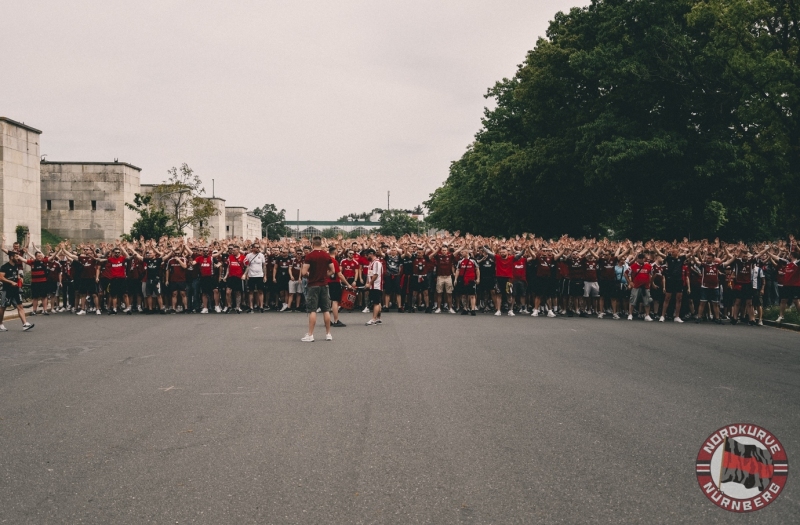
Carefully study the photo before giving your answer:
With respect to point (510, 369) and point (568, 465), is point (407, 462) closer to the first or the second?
point (568, 465)

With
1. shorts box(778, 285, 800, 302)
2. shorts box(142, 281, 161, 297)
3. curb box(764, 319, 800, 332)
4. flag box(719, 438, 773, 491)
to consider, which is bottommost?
curb box(764, 319, 800, 332)

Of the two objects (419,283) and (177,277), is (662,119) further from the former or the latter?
(177,277)

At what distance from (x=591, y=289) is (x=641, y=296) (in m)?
1.43

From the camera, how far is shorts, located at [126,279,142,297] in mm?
20266

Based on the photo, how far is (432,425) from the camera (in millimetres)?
6465

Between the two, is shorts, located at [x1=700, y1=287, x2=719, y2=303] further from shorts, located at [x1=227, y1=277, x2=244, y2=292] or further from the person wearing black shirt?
the person wearing black shirt

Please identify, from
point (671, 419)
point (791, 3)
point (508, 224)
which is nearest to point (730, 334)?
point (671, 419)

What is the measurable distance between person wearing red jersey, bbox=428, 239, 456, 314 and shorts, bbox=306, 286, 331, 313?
729cm

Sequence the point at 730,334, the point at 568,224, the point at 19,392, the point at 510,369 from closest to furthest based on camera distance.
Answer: the point at 19,392 → the point at 510,369 → the point at 730,334 → the point at 568,224

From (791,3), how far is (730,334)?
16311mm

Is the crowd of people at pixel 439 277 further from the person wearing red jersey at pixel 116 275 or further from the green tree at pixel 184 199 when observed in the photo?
the green tree at pixel 184 199

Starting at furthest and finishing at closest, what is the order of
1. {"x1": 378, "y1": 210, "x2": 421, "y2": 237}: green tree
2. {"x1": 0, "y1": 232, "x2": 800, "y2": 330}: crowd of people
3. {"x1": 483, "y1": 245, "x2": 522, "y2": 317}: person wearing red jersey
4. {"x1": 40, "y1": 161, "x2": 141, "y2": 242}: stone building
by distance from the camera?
{"x1": 378, "y1": 210, "x2": 421, "y2": 237}: green tree
{"x1": 40, "y1": 161, "x2": 141, "y2": 242}: stone building
{"x1": 483, "y1": 245, "x2": 522, "y2": 317}: person wearing red jersey
{"x1": 0, "y1": 232, "x2": 800, "y2": 330}: crowd of people

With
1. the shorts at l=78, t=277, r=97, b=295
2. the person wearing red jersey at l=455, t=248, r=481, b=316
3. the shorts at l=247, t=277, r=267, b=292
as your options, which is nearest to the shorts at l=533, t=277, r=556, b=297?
the person wearing red jersey at l=455, t=248, r=481, b=316

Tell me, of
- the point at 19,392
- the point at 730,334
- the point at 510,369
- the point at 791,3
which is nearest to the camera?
the point at 19,392
